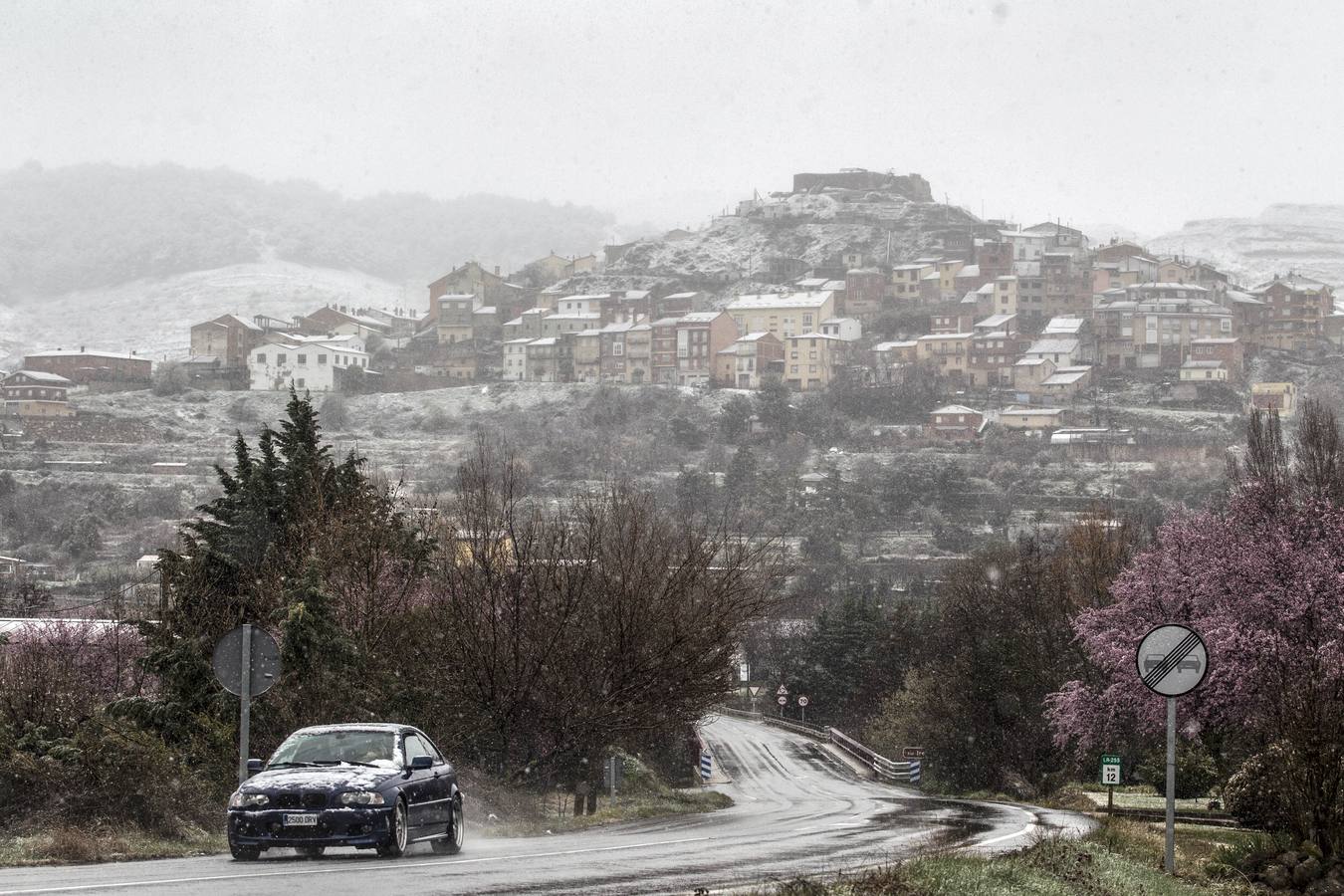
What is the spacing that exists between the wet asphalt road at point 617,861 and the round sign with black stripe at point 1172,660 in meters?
2.97

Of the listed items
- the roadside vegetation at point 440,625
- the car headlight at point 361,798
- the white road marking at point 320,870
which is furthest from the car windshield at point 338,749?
the roadside vegetation at point 440,625

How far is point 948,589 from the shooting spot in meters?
78.7

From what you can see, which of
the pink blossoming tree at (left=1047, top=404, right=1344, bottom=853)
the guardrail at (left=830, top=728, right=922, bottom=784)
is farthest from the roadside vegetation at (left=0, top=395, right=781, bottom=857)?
the guardrail at (left=830, top=728, right=922, bottom=784)

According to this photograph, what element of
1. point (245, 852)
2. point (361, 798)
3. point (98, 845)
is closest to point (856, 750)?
point (98, 845)

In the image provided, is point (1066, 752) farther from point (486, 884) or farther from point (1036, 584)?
point (486, 884)

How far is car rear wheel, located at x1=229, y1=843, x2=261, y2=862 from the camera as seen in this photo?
13938mm

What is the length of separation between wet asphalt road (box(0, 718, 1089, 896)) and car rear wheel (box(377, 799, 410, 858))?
0.13 m

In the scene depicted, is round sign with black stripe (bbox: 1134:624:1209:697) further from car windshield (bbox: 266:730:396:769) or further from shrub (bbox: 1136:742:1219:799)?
shrub (bbox: 1136:742:1219:799)

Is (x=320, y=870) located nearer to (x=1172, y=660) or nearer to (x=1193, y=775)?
(x=1172, y=660)

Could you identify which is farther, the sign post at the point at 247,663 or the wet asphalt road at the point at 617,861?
the sign post at the point at 247,663

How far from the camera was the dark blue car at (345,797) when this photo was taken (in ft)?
45.5

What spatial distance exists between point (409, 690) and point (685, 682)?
5298mm

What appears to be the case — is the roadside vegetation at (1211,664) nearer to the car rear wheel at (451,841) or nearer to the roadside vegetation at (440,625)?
the car rear wheel at (451,841)

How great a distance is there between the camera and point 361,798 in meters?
14.1
